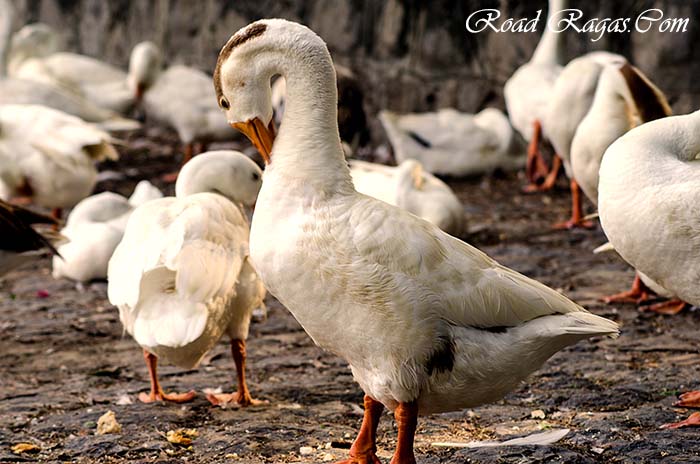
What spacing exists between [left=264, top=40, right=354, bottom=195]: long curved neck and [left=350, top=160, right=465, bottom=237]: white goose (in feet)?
13.7

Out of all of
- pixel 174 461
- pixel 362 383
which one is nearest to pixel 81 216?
pixel 174 461

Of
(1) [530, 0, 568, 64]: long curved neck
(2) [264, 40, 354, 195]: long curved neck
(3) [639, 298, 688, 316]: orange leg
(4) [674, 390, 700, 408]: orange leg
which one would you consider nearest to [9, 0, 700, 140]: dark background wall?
(1) [530, 0, 568, 64]: long curved neck

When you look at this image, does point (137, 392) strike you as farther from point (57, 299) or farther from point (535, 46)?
point (535, 46)

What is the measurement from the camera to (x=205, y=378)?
5219mm

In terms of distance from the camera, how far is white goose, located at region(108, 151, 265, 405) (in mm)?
4227

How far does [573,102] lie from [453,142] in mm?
2217

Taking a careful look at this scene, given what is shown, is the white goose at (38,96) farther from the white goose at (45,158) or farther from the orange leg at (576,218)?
the orange leg at (576,218)

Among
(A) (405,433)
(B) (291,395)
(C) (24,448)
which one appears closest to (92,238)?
(B) (291,395)

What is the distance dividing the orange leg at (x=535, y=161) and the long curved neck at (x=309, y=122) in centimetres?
635

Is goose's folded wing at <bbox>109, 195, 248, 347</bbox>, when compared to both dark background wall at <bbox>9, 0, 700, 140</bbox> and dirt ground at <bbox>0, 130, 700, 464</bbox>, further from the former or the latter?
dark background wall at <bbox>9, 0, 700, 140</bbox>

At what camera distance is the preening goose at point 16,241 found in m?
5.73

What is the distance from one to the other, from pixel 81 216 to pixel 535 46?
17.3 feet

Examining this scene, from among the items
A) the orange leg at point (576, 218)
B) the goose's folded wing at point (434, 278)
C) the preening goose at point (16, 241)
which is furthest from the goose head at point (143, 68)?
the goose's folded wing at point (434, 278)

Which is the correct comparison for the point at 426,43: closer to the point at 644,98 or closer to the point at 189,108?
the point at 189,108
